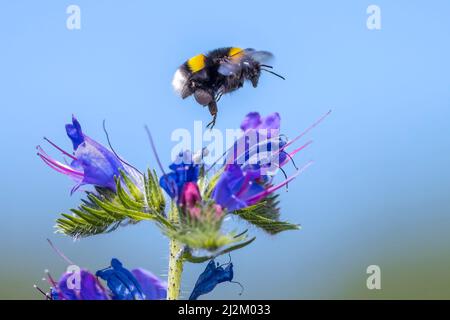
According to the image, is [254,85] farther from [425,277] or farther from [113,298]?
[425,277]

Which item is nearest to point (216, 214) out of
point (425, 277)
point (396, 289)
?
point (396, 289)

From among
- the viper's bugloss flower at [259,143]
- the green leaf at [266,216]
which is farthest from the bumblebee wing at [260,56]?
the green leaf at [266,216]

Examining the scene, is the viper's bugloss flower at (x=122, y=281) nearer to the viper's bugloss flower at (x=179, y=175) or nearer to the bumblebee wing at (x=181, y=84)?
the viper's bugloss flower at (x=179, y=175)

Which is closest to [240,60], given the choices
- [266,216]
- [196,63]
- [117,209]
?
[196,63]

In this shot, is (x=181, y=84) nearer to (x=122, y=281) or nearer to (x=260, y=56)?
(x=260, y=56)

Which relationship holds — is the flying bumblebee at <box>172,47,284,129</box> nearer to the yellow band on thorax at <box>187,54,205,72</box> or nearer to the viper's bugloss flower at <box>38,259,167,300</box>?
the yellow band on thorax at <box>187,54,205,72</box>

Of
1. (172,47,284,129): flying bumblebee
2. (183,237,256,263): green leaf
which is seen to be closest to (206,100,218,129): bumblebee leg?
(172,47,284,129): flying bumblebee

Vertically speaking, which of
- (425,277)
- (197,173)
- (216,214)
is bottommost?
(216,214)
